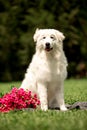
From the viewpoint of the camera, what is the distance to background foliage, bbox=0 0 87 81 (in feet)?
84.4

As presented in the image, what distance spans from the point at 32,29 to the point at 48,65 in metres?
16.1

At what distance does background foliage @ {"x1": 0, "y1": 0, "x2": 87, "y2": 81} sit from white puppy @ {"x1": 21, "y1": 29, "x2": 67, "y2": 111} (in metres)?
15.3

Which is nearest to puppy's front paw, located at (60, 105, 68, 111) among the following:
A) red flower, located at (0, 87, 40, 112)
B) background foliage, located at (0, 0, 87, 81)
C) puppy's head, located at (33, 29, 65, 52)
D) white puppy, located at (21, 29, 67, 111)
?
white puppy, located at (21, 29, 67, 111)

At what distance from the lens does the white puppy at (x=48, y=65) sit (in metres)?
10.1

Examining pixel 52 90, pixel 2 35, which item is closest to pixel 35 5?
pixel 2 35

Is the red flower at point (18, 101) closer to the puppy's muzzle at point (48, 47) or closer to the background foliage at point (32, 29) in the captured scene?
the puppy's muzzle at point (48, 47)

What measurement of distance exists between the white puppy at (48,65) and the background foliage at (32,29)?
1529 centimetres

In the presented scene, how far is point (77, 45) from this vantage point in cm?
2686

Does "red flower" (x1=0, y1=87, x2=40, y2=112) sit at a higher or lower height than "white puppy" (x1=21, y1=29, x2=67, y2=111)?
lower

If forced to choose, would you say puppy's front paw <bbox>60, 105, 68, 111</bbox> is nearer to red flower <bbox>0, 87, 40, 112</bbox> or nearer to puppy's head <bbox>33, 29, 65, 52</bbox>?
red flower <bbox>0, 87, 40, 112</bbox>

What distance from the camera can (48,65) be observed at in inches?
400

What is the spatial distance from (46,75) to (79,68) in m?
16.5

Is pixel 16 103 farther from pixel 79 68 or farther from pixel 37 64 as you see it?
pixel 79 68

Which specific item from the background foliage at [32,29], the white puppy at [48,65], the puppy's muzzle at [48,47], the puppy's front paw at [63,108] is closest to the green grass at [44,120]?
the puppy's front paw at [63,108]
